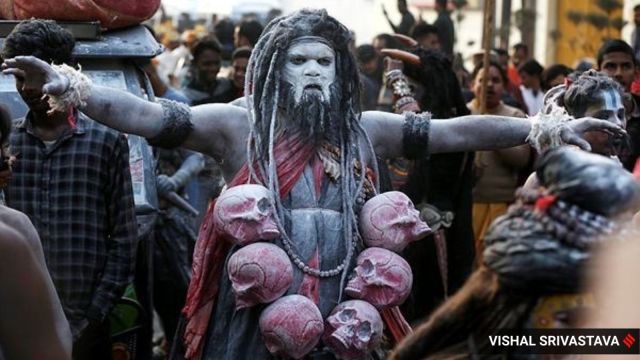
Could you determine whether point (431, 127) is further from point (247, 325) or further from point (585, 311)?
point (585, 311)

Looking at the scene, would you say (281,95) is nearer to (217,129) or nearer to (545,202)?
(217,129)

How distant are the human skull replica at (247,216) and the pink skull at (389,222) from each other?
1.14ft

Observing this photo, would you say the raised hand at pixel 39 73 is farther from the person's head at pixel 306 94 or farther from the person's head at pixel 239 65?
the person's head at pixel 239 65

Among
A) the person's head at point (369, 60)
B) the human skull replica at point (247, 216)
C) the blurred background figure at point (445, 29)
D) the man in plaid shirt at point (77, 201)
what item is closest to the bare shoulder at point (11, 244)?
the human skull replica at point (247, 216)

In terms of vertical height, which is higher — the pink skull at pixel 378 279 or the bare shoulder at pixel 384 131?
the bare shoulder at pixel 384 131

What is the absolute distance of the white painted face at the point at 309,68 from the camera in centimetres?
667

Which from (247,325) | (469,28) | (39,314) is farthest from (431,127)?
(469,28)

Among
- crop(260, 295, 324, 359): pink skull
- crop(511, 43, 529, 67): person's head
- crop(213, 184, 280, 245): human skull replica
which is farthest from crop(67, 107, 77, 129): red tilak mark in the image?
crop(511, 43, 529, 67): person's head

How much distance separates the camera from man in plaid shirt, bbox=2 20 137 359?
24.6ft

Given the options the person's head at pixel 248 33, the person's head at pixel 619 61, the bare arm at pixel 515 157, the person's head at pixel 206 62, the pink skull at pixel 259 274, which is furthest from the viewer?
the person's head at pixel 248 33

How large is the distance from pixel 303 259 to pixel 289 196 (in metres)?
0.24

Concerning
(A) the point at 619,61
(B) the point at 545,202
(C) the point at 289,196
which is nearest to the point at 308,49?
(C) the point at 289,196

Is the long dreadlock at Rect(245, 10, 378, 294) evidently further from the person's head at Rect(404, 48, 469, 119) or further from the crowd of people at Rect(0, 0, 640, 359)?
the person's head at Rect(404, 48, 469, 119)

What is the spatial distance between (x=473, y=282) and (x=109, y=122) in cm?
255
